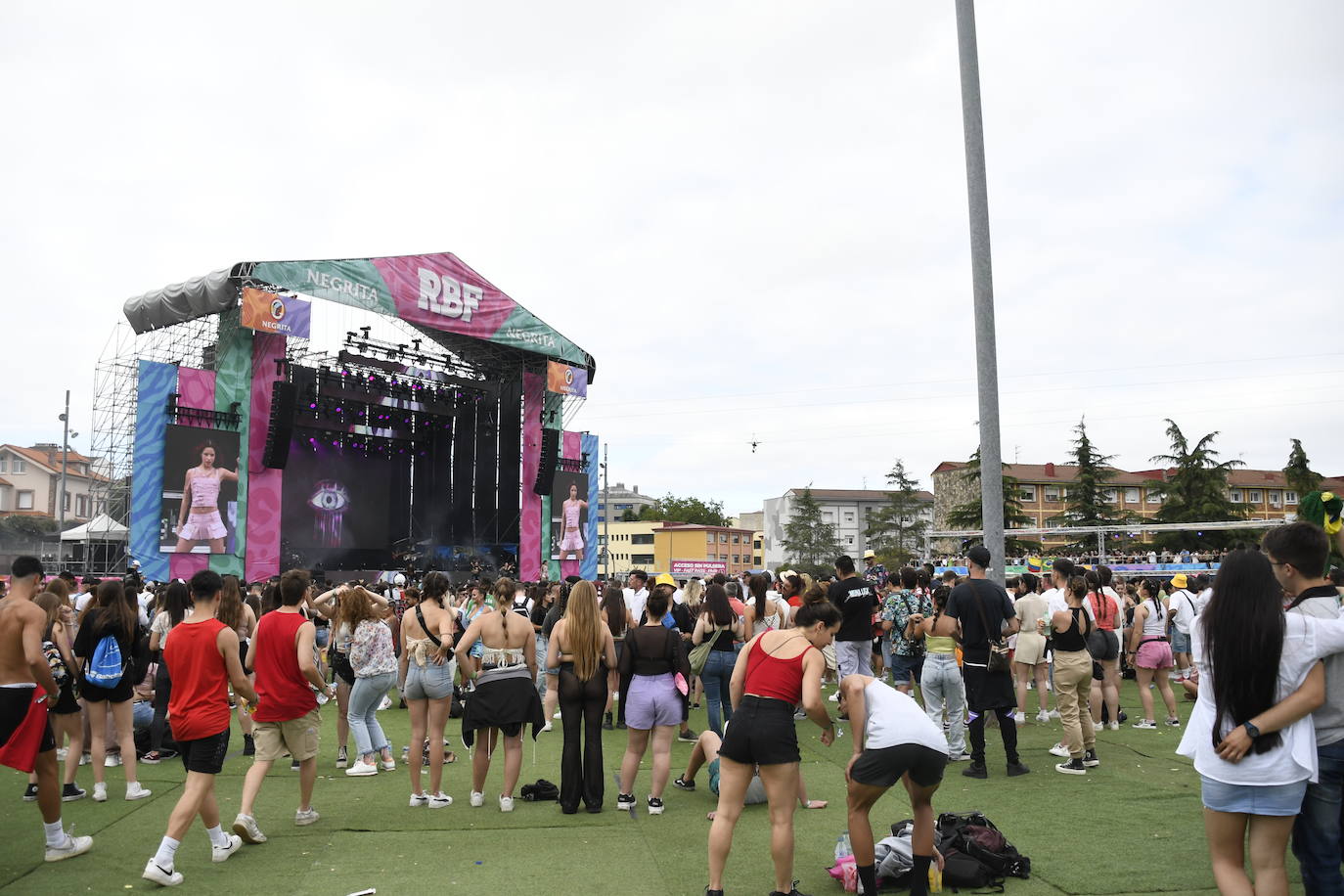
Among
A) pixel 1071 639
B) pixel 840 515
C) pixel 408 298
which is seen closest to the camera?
pixel 1071 639

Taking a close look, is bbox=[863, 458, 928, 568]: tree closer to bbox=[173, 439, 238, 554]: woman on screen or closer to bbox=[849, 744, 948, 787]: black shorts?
bbox=[173, 439, 238, 554]: woman on screen

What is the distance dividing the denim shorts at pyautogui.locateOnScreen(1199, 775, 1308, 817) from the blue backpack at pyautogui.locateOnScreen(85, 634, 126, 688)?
678 cm

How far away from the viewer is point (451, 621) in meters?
6.51

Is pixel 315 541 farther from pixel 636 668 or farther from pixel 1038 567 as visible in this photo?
pixel 636 668

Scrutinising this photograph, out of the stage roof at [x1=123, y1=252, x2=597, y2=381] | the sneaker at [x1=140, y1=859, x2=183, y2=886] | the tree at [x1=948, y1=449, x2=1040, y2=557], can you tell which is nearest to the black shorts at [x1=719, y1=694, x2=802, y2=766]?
the sneaker at [x1=140, y1=859, x2=183, y2=886]

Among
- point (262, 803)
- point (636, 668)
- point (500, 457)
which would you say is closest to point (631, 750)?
point (636, 668)

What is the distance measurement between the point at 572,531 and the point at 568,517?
1.51 ft

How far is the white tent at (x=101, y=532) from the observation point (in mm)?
25125

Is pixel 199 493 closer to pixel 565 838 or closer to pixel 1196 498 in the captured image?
pixel 565 838

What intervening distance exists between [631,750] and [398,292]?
21.7 m

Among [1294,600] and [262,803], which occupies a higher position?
[1294,600]

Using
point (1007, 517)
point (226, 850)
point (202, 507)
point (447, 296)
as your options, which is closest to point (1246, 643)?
point (226, 850)

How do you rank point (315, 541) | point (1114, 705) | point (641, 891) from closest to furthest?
point (641, 891) < point (1114, 705) < point (315, 541)

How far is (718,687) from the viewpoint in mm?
8227
